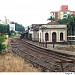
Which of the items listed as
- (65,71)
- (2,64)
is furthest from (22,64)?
(65,71)

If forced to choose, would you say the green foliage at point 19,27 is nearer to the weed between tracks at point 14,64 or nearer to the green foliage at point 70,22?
the weed between tracks at point 14,64

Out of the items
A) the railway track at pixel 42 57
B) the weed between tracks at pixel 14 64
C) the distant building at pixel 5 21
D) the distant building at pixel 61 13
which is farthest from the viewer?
the distant building at pixel 5 21

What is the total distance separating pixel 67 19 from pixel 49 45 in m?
0.60

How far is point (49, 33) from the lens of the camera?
7.60 metres

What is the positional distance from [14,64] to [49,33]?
2.89 ft

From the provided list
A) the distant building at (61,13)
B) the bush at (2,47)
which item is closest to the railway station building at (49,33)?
the distant building at (61,13)

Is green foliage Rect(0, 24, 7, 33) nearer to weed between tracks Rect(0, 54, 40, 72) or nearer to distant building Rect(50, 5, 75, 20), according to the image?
weed between tracks Rect(0, 54, 40, 72)

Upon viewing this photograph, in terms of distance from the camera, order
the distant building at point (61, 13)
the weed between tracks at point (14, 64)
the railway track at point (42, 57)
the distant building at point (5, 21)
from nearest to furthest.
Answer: the weed between tracks at point (14, 64) → the railway track at point (42, 57) → the distant building at point (61, 13) → the distant building at point (5, 21)

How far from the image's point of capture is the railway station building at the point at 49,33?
7.56 m

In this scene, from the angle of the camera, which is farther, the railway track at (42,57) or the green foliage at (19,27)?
the green foliage at (19,27)

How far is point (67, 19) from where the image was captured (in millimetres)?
7621

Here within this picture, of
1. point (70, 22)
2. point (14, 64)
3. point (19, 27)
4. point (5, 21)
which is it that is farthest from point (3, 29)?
point (70, 22)

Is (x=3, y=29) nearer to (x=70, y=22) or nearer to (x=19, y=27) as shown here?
(x=19, y=27)

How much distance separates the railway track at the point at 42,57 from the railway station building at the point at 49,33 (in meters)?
0.32
